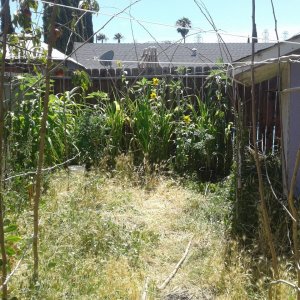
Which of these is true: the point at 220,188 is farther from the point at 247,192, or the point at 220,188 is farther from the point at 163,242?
the point at 163,242

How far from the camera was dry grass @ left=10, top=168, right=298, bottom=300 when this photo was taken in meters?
4.05

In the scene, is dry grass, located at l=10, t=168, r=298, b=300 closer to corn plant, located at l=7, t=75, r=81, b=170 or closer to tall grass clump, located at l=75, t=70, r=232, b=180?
corn plant, located at l=7, t=75, r=81, b=170

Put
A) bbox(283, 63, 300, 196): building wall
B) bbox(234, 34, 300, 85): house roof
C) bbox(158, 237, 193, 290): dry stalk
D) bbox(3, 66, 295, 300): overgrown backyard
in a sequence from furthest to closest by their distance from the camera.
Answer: bbox(283, 63, 300, 196): building wall
bbox(234, 34, 300, 85): house roof
bbox(158, 237, 193, 290): dry stalk
bbox(3, 66, 295, 300): overgrown backyard

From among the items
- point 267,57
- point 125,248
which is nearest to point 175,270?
point 125,248

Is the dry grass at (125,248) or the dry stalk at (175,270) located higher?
the dry grass at (125,248)

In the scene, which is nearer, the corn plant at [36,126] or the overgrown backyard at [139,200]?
the overgrown backyard at [139,200]

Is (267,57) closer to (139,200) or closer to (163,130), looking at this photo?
(139,200)

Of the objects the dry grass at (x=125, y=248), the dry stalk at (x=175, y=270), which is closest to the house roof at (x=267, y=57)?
the dry grass at (x=125, y=248)

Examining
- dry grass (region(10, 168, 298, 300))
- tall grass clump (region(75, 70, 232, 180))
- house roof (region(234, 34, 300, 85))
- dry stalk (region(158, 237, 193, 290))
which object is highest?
house roof (region(234, 34, 300, 85))

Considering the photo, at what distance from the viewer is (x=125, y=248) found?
5.01m

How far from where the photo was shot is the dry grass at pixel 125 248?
4.05 meters

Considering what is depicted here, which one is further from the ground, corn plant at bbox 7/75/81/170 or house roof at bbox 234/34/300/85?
house roof at bbox 234/34/300/85

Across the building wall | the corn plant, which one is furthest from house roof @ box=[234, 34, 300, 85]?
the corn plant

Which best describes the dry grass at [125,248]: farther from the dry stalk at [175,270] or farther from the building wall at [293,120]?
the building wall at [293,120]
